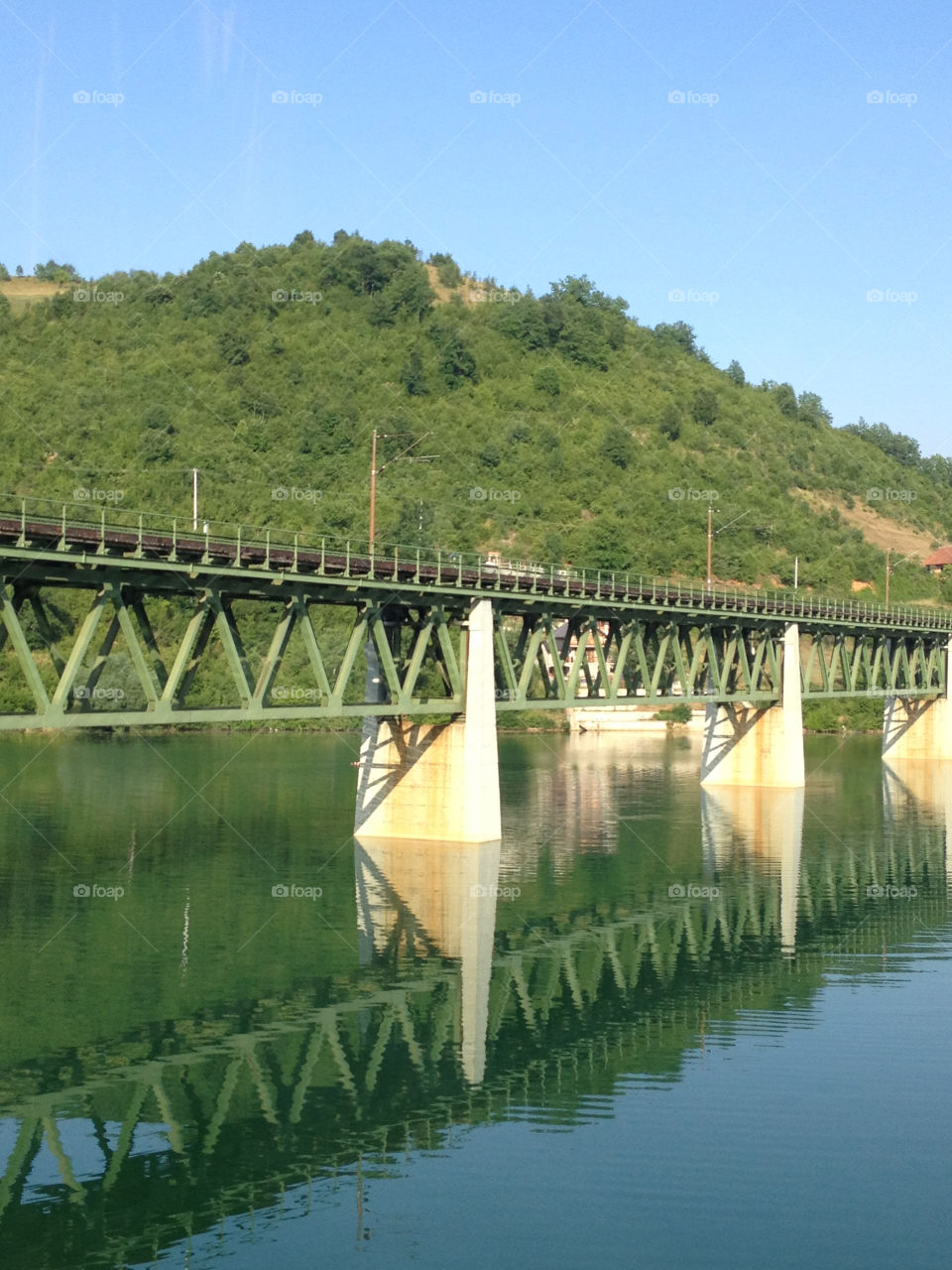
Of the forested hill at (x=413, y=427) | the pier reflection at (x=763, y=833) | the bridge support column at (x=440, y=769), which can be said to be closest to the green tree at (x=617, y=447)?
the forested hill at (x=413, y=427)

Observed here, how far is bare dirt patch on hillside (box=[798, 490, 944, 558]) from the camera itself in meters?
187

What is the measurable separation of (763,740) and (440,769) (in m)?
Result: 31.1

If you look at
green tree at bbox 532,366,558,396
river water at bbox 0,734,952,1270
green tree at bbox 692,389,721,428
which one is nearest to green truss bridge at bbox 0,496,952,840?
river water at bbox 0,734,952,1270

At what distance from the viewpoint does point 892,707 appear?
108 m

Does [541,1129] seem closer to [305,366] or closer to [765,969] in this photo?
[765,969]

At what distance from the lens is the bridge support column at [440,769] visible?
55.2m

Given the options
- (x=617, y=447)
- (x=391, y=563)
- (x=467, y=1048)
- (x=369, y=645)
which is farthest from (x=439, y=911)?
(x=617, y=447)

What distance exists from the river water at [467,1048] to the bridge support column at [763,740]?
18.8 metres

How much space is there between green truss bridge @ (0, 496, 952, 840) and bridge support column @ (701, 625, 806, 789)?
103mm

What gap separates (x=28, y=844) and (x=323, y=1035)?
1029 inches

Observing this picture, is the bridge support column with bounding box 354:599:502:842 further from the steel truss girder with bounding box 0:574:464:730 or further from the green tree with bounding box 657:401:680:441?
the green tree with bounding box 657:401:680:441

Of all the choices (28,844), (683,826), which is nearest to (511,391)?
(683,826)

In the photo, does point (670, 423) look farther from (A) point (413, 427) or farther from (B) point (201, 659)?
(B) point (201, 659)

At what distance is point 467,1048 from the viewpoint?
3238 cm
